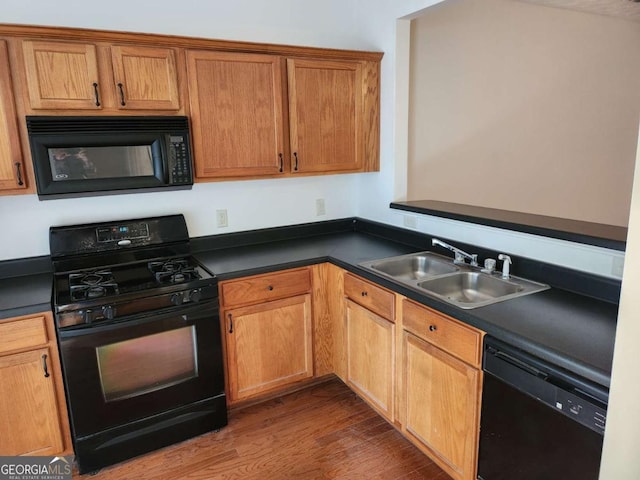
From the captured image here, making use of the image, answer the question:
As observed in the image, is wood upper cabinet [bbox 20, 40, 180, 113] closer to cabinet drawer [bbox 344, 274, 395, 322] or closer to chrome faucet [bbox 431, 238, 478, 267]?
cabinet drawer [bbox 344, 274, 395, 322]

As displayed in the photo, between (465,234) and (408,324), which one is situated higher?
(465,234)

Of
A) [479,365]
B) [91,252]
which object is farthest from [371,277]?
[91,252]

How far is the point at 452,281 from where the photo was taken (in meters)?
2.22

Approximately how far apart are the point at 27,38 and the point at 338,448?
2421mm

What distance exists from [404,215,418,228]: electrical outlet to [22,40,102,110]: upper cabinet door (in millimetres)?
1826

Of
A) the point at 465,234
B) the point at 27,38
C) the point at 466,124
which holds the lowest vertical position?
the point at 465,234

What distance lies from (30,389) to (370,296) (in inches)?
64.3

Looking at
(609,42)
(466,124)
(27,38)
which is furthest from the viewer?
(609,42)

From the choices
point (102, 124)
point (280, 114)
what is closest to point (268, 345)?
point (280, 114)

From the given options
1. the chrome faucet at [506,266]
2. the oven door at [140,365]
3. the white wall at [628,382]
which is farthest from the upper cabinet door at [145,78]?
the white wall at [628,382]

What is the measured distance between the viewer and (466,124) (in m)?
3.25

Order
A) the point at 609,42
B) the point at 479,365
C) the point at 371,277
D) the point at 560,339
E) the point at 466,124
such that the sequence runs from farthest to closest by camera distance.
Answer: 1. the point at 609,42
2. the point at 466,124
3. the point at 371,277
4. the point at 479,365
5. the point at 560,339

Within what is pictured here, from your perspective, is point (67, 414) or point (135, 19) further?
point (135, 19)

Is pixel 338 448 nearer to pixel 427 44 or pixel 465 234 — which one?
pixel 465 234
